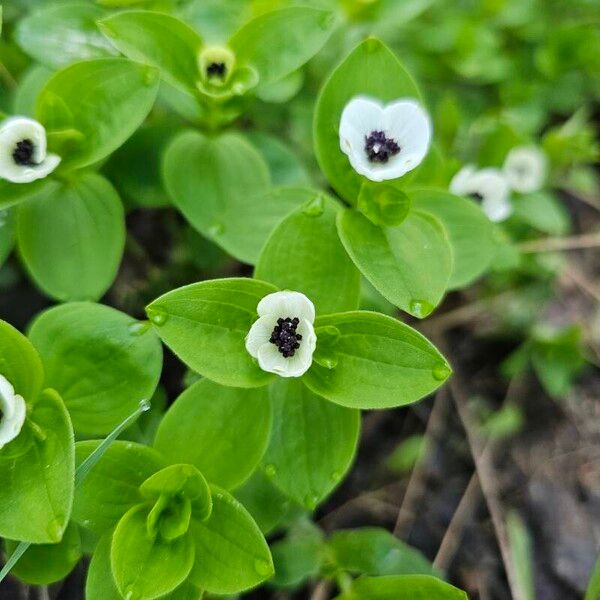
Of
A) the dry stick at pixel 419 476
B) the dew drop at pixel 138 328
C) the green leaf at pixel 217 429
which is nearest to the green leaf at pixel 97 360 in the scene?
the dew drop at pixel 138 328

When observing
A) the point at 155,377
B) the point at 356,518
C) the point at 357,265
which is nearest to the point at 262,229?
the point at 357,265

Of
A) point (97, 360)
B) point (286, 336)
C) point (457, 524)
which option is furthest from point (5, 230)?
point (457, 524)

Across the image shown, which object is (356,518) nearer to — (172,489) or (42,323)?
(172,489)

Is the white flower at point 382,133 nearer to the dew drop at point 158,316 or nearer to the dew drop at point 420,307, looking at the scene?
the dew drop at point 420,307

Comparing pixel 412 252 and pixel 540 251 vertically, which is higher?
pixel 412 252

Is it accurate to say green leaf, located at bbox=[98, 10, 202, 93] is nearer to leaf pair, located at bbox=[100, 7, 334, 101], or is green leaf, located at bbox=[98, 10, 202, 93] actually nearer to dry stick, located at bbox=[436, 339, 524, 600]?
leaf pair, located at bbox=[100, 7, 334, 101]
